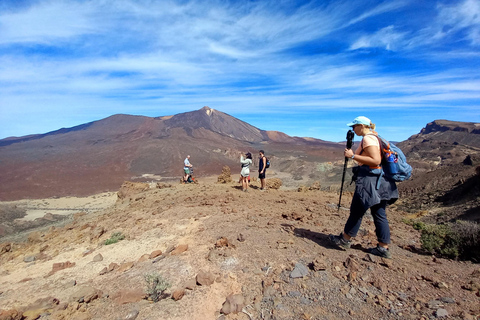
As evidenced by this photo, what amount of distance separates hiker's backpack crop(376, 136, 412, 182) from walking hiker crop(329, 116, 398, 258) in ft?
0.21

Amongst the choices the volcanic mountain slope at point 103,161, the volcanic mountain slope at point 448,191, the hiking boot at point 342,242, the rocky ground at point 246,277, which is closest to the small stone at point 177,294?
the rocky ground at point 246,277

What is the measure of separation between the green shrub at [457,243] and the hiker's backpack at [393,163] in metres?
1.22

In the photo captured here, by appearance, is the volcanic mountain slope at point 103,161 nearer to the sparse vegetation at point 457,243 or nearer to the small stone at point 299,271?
the small stone at point 299,271

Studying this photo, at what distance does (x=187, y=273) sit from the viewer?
3.63 meters

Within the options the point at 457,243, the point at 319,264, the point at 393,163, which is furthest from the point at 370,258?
the point at 457,243

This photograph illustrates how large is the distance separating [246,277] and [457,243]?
9.09ft

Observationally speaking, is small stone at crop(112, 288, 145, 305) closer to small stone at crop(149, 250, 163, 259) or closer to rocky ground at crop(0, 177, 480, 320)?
rocky ground at crop(0, 177, 480, 320)

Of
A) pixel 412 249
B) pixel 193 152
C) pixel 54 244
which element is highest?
pixel 193 152

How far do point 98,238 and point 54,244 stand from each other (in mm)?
1535

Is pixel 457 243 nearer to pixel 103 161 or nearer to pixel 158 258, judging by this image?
pixel 158 258

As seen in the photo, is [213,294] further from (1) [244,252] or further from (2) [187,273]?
(1) [244,252]

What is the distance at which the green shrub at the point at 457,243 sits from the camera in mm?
3564

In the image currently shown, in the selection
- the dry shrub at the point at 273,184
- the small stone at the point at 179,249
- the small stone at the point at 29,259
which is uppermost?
the dry shrub at the point at 273,184

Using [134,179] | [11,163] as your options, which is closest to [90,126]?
[11,163]
